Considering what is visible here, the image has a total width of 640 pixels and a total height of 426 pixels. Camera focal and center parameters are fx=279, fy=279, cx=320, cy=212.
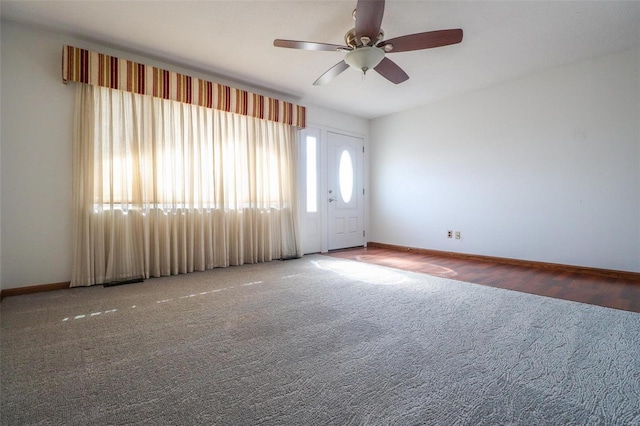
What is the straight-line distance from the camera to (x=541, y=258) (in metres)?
3.84

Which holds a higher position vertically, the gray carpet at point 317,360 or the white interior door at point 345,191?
the white interior door at point 345,191

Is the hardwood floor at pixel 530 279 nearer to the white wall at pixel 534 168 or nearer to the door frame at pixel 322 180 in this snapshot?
the white wall at pixel 534 168

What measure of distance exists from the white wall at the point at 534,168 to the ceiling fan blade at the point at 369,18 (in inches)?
116

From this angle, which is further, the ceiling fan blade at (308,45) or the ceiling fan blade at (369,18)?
the ceiling fan blade at (308,45)

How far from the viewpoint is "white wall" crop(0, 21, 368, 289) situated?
2688 mm

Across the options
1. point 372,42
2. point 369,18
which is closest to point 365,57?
point 372,42

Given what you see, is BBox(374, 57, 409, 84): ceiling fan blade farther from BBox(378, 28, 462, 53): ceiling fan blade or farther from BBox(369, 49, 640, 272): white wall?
BBox(369, 49, 640, 272): white wall

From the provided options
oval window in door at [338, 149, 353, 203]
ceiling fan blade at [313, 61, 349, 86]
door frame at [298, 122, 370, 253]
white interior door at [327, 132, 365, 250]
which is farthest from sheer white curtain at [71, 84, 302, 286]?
ceiling fan blade at [313, 61, 349, 86]

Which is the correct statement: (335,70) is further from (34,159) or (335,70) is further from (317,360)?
(34,159)

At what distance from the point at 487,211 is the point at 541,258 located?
941mm

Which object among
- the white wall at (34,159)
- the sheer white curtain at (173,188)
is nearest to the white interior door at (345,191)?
the sheer white curtain at (173,188)

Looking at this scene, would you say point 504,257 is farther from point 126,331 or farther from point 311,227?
point 126,331

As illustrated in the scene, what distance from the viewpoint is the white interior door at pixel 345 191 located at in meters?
5.35

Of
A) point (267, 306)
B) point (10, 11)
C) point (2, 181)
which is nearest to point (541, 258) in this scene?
point (267, 306)
